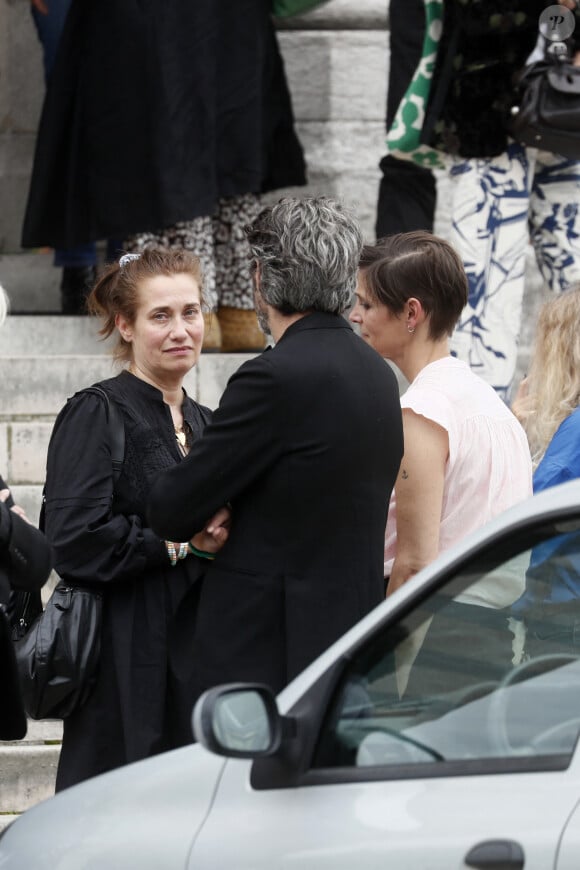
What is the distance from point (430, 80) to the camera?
233 inches

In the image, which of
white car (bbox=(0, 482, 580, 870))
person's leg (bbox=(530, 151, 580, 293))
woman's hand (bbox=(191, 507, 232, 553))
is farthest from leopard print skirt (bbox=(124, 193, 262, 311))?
white car (bbox=(0, 482, 580, 870))

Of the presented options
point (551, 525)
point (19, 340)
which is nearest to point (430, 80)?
point (19, 340)

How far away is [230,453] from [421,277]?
0.87m

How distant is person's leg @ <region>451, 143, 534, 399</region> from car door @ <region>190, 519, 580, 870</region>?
346 cm

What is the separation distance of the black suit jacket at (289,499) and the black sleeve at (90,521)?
1.46 feet

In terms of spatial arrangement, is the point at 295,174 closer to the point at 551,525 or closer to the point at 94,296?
the point at 94,296

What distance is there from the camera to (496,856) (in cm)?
217

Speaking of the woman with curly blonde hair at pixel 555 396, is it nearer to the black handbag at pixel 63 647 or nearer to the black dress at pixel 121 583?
the black dress at pixel 121 583

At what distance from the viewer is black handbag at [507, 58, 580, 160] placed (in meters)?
5.48

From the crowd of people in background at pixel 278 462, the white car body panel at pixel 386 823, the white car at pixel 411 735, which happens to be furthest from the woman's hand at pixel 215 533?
the white car body panel at pixel 386 823

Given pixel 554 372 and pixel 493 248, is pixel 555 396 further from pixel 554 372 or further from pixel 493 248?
pixel 493 248

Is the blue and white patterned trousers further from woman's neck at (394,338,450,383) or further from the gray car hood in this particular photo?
the gray car hood

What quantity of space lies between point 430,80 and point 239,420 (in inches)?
128

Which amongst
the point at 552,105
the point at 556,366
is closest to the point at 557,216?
the point at 552,105
